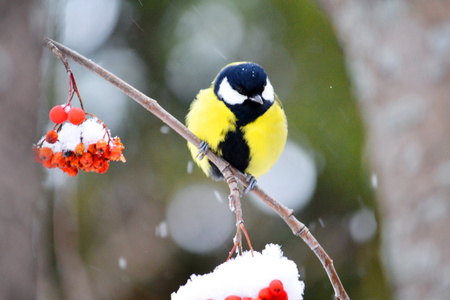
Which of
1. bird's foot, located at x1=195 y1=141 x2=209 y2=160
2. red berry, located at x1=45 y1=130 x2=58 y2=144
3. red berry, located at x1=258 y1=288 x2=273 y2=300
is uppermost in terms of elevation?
bird's foot, located at x1=195 y1=141 x2=209 y2=160

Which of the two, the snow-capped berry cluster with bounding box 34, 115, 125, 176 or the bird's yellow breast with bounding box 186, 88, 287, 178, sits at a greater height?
the bird's yellow breast with bounding box 186, 88, 287, 178

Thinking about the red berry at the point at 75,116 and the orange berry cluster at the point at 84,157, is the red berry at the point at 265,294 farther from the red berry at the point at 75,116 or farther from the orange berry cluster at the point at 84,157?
the red berry at the point at 75,116

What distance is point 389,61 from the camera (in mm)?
1939

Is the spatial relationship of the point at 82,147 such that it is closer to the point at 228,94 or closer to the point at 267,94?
the point at 228,94

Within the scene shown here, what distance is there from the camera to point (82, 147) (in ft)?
4.46

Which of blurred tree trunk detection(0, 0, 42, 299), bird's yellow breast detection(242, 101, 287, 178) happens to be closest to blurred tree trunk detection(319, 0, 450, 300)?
bird's yellow breast detection(242, 101, 287, 178)

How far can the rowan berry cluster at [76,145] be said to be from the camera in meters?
1.29

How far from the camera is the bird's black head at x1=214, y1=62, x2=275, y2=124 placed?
210 centimetres

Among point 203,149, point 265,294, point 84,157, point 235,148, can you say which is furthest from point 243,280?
point 235,148

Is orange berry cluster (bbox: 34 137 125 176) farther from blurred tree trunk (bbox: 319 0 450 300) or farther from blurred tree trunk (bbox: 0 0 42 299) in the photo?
blurred tree trunk (bbox: 319 0 450 300)

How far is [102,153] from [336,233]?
2198 mm

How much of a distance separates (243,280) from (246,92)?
1.14 metres

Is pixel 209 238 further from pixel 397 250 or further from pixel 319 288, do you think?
pixel 397 250

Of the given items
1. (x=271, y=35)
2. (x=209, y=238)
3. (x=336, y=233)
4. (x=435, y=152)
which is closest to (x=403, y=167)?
(x=435, y=152)
